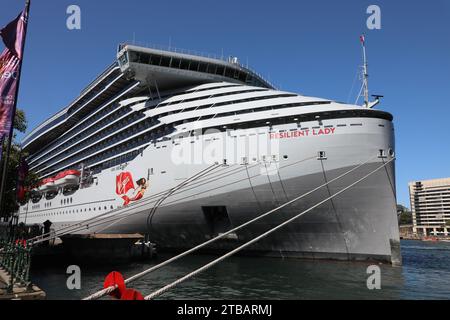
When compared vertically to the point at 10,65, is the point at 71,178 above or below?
below

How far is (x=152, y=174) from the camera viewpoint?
2566cm

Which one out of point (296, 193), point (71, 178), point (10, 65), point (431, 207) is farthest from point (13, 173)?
point (431, 207)

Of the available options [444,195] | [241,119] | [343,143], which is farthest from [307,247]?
[444,195]

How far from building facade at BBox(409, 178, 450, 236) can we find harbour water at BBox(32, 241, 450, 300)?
143 metres

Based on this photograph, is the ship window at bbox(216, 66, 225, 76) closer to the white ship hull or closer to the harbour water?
the white ship hull

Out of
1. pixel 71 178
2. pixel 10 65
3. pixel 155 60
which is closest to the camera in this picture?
pixel 10 65

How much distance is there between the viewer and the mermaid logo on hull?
26.1 metres

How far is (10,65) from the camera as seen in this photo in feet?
39.0

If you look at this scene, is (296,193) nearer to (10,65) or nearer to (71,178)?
(10,65)

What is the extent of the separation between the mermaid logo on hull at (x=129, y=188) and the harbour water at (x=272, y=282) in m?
5.94

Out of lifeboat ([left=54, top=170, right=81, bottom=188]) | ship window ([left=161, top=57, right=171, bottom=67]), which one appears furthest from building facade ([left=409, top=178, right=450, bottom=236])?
lifeboat ([left=54, top=170, right=81, bottom=188])

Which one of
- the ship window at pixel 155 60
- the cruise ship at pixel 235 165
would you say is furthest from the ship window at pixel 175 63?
the ship window at pixel 155 60

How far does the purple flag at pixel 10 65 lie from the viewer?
11.6 metres

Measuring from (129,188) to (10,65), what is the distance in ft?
53.7
